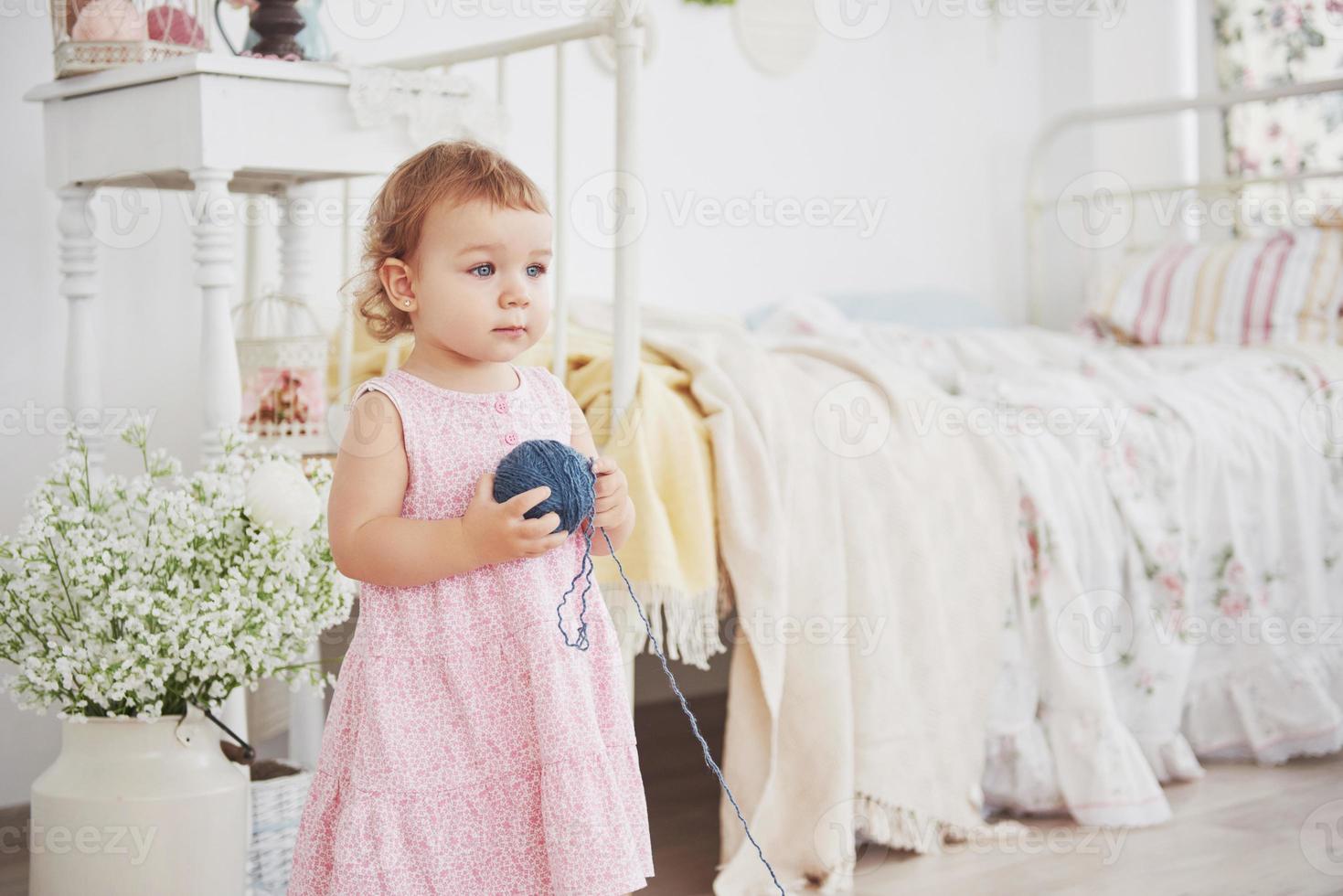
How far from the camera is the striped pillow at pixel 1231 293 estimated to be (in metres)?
2.80

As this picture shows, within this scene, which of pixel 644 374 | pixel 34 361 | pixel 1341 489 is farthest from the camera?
pixel 1341 489

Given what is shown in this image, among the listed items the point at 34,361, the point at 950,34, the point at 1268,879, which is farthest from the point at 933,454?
the point at 950,34

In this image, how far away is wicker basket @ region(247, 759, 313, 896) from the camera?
1606mm

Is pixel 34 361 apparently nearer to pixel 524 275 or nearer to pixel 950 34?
pixel 524 275

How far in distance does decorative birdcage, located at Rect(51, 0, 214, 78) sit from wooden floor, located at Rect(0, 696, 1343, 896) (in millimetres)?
975

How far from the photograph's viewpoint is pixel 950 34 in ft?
11.5

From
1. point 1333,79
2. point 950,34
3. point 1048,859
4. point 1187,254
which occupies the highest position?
point 950,34

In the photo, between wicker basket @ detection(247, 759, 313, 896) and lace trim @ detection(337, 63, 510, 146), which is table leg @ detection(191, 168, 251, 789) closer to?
wicker basket @ detection(247, 759, 313, 896)

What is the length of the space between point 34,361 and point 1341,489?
6.82 feet
